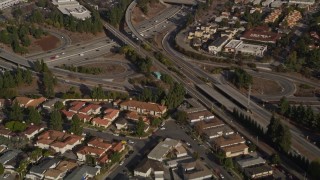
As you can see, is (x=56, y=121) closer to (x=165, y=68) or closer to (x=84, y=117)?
(x=84, y=117)

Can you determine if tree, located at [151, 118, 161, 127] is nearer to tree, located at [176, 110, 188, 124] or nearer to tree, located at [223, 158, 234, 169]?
tree, located at [176, 110, 188, 124]

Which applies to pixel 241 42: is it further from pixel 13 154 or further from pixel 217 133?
pixel 13 154

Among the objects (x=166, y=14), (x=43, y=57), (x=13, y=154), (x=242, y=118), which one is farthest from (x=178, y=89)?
(x=166, y=14)

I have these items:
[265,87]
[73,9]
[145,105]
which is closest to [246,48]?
[265,87]

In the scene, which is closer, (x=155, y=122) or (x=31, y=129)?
(x=31, y=129)

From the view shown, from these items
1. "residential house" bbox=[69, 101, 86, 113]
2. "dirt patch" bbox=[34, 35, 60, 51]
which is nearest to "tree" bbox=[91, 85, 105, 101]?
"residential house" bbox=[69, 101, 86, 113]

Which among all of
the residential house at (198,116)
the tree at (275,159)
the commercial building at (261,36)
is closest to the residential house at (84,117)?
the residential house at (198,116)
